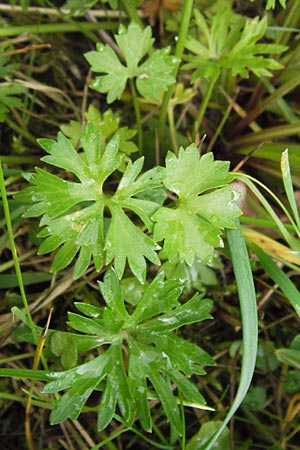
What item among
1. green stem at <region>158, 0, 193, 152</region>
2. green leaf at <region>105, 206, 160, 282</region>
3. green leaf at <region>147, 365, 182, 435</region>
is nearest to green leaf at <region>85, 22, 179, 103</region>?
green stem at <region>158, 0, 193, 152</region>

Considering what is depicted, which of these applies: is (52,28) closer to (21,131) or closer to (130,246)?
(21,131)

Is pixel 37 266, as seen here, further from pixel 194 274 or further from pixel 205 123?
pixel 205 123

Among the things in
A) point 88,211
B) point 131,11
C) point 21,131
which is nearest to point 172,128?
point 131,11

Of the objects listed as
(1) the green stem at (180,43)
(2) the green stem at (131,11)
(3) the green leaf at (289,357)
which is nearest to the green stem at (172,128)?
(1) the green stem at (180,43)

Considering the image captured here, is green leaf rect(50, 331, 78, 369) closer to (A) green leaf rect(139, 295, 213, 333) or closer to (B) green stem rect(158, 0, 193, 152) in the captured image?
(A) green leaf rect(139, 295, 213, 333)

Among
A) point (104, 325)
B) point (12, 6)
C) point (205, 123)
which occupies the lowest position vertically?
point (104, 325)

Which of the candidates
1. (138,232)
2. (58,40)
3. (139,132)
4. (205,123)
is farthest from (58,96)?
(138,232)
